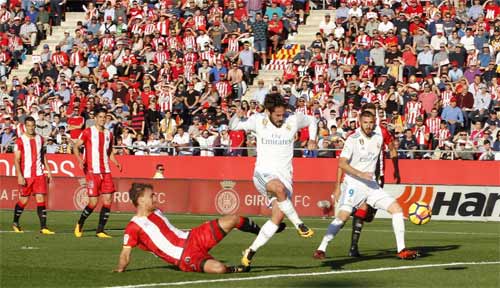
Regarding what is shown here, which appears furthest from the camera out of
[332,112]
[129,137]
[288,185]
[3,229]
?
[129,137]

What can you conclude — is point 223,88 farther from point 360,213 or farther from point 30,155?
point 360,213

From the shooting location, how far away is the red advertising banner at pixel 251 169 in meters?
32.4

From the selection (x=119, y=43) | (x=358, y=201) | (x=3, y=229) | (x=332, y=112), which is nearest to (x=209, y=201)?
(x=332, y=112)

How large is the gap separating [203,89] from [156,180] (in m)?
6.64

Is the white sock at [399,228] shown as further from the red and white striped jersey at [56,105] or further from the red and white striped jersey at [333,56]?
the red and white striped jersey at [56,105]

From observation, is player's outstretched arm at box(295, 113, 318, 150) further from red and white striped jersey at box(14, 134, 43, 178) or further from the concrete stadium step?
the concrete stadium step

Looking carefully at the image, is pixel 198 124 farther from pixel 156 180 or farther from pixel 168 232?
pixel 168 232

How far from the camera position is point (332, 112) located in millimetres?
34281

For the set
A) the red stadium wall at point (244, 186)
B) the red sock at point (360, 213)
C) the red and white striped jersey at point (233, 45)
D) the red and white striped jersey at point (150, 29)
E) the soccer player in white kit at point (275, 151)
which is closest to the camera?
the soccer player in white kit at point (275, 151)

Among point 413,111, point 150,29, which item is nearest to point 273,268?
point 413,111

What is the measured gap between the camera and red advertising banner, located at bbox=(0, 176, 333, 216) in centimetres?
3019

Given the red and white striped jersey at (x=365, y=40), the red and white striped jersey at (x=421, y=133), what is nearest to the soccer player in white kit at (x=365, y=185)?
the red and white striped jersey at (x=421, y=133)

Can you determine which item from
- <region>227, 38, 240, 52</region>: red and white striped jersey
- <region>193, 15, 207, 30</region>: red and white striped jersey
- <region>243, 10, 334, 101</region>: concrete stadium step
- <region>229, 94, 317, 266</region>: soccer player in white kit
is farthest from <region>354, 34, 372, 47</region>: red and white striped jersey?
<region>229, 94, 317, 266</region>: soccer player in white kit

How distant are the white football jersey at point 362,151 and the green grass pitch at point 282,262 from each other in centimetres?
130
